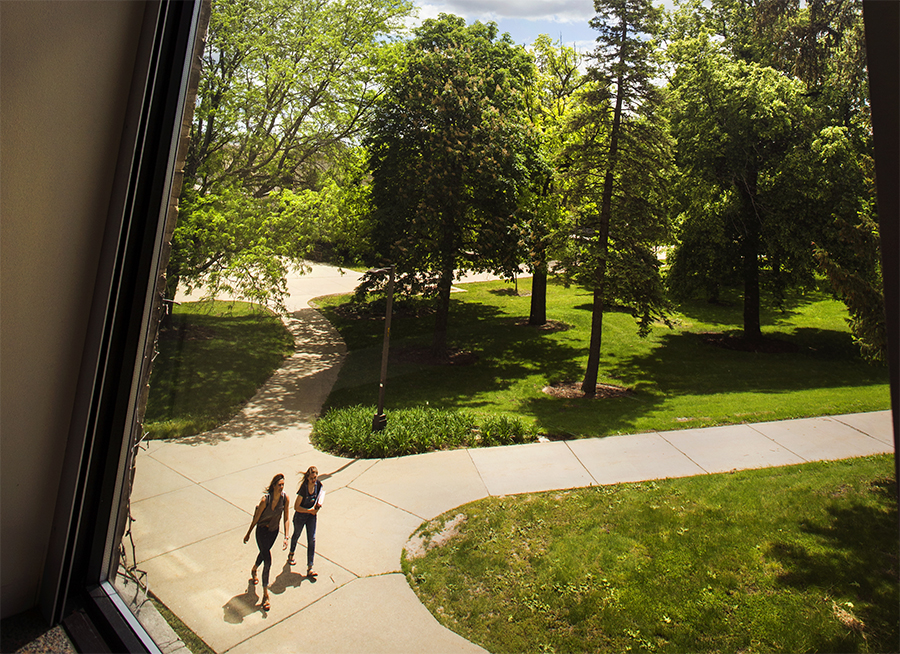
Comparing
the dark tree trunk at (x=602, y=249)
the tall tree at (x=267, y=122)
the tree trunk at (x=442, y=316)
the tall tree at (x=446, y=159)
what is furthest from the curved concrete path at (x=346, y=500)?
the tall tree at (x=446, y=159)

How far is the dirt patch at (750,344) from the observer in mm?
1359

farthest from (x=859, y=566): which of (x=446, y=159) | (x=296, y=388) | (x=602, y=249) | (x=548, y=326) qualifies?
(x=446, y=159)

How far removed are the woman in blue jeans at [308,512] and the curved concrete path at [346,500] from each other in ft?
0.09

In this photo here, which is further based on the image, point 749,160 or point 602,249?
point 602,249

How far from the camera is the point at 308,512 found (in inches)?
71.4

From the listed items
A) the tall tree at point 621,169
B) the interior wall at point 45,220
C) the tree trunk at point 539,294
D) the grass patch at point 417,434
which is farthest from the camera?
the tree trunk at point 539,294

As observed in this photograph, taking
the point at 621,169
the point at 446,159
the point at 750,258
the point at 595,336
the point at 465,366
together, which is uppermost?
the point at 446,159

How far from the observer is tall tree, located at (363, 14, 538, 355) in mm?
3506

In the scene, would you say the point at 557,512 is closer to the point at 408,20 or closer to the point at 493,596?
the point at 493,596

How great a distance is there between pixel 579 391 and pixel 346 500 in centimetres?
112

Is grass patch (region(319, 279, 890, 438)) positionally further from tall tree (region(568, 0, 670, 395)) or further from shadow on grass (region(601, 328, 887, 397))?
tall tree (region(568, 0, 670, 395))

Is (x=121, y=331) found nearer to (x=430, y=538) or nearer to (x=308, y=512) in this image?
(x=308, y=512)

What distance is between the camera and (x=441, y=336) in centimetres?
315

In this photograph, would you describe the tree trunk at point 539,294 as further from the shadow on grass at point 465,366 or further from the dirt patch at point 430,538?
the dirt patch at point 430,538
